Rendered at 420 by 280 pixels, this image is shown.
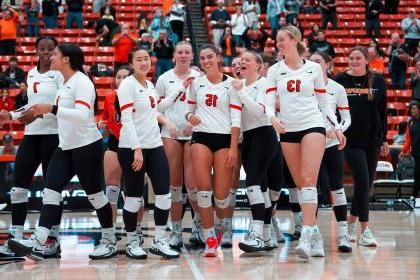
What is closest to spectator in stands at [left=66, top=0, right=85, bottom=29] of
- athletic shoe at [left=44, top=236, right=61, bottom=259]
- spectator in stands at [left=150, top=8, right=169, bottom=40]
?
spectator in stands at [left=150, top=8, right=169, bottom=40]

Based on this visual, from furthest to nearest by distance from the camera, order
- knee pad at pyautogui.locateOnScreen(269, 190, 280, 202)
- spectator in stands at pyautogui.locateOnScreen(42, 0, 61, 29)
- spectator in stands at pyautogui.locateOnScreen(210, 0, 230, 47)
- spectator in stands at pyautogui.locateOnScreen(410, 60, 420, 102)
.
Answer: spectator in stands at pyautogui.locateOnScreen(42, 0, 61, 29) < spectator in stands at pyautogui.locateOnScreen(210, 0, 230, 47) < spectator in stands at pyautogui.locateOnScreen(410, 60, 420, 102) < knee pad at pyautogui.locateOnScreen(269, 190, 280, 202)

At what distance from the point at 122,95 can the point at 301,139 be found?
161cm

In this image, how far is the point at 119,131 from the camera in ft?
28.0

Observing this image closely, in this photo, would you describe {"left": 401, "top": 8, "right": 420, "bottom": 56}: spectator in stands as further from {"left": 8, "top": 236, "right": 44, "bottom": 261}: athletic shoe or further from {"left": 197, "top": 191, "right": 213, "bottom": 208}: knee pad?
{"left": 8, "top": 236, "right": 44, "bottom": 261}: athletic shoe

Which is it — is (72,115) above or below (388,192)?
above

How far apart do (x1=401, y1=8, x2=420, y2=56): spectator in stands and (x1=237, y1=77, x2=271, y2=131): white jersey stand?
12.9 metres

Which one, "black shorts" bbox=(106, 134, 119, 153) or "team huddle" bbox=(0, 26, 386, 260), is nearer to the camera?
"team huddle" bbox=(0, 26, 386, 260)

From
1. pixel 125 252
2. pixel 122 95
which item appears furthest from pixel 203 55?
pixel 125 252

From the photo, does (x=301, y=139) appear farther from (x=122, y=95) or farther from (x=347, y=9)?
(x=347, y=9)

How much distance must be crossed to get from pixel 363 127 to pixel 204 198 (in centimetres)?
184

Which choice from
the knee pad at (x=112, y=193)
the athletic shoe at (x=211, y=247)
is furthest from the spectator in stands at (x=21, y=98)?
the athletic shoe at (x=211, y=247)

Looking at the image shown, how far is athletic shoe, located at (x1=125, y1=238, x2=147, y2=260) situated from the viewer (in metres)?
8.12

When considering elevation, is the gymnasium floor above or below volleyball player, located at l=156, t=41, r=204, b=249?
below

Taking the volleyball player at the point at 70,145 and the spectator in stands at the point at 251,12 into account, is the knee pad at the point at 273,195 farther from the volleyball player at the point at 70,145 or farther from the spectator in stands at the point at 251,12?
the spectator in stands at the point at 251,12
